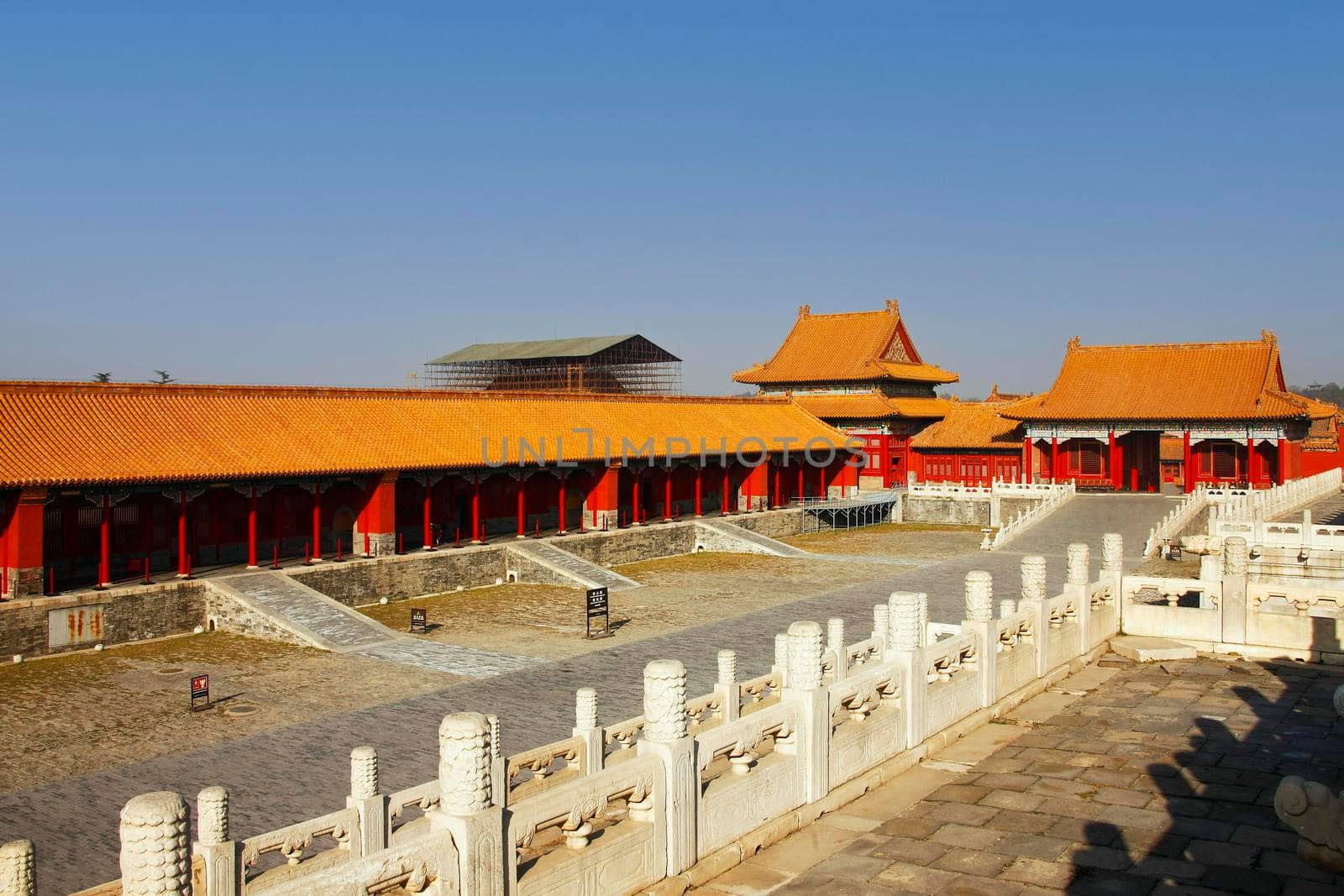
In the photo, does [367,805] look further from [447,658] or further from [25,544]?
[25,544]

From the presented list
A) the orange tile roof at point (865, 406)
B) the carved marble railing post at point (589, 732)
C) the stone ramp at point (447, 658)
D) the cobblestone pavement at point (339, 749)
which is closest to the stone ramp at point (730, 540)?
the cobblestone pavement at point (339, 749)

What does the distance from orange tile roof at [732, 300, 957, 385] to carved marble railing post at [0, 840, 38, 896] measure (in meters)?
50.3

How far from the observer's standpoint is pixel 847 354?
57.1 meters

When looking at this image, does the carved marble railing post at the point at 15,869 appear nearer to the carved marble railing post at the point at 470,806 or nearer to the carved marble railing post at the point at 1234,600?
the carved marble railing post at the point at 470,806

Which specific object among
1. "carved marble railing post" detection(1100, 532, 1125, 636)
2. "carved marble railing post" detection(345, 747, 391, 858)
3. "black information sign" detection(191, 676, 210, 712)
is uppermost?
"carved marble railing post" detection(1100, 532, 1125, 636)

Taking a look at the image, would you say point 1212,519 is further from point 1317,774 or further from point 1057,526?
point 1317,774

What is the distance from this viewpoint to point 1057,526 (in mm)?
40062

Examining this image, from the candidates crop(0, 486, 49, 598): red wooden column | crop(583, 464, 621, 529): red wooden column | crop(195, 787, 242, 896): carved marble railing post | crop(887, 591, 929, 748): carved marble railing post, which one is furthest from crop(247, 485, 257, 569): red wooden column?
crop(195, 787, 242, 896): carved marble railing post

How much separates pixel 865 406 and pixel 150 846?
49647mm

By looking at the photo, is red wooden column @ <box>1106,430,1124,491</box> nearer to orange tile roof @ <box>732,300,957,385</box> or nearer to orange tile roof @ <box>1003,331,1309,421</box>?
orange tile roof @ <box>1003,331,1309,421</box>

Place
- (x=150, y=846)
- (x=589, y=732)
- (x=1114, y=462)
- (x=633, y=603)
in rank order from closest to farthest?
(x=150, y=846) → (x=589, y=732) → (x=633, y=603) → (x=1114, y=462)

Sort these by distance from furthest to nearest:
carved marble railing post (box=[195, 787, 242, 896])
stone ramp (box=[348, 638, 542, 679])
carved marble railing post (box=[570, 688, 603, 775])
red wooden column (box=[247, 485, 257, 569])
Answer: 1. red wooden column (box=[247, 485, 257, 569])
2. stone ramp (box=[348, 638, 542, 679])
3. carved marble railing post (box=[570, 688, 603, 775])
4. carved marble railing post (box=[195, 787, 242, 896])

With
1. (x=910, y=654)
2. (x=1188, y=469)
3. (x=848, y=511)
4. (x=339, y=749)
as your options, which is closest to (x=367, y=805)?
(x=910, y=654)

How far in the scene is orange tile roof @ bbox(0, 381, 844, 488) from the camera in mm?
24766
